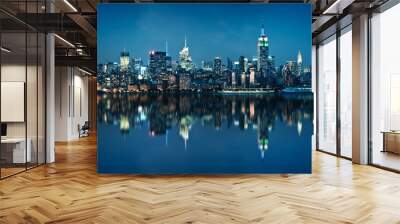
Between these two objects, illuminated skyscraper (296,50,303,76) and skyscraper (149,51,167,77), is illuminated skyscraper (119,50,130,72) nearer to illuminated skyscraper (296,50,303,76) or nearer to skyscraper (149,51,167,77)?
skyscraper (149,51,167,77)

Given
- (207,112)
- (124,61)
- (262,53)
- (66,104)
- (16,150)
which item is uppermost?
(262,53)

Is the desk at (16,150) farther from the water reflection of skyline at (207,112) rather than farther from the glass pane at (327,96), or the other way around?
the glass pane at (327,96)

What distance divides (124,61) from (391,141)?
5.48m

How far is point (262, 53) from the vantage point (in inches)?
283

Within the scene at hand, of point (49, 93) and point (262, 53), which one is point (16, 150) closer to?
point (49, 93)

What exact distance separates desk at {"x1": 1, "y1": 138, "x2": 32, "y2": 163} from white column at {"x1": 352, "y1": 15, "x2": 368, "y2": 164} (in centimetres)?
694

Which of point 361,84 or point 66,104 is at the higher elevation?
point 361,84

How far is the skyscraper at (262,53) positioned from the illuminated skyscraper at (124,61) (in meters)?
2.41

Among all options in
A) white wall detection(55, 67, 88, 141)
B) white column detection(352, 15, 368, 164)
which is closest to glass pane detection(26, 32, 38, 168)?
white column detection(352, 15, 368, 164)

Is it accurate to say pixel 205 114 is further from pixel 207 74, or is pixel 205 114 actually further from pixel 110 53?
pixel 110 53

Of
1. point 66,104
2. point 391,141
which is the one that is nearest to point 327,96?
point 391,141

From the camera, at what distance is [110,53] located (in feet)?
23.4

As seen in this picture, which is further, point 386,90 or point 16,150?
point 386,90

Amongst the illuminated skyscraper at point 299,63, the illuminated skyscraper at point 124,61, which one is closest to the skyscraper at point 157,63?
the illuminated skyscraper at point 124,61
